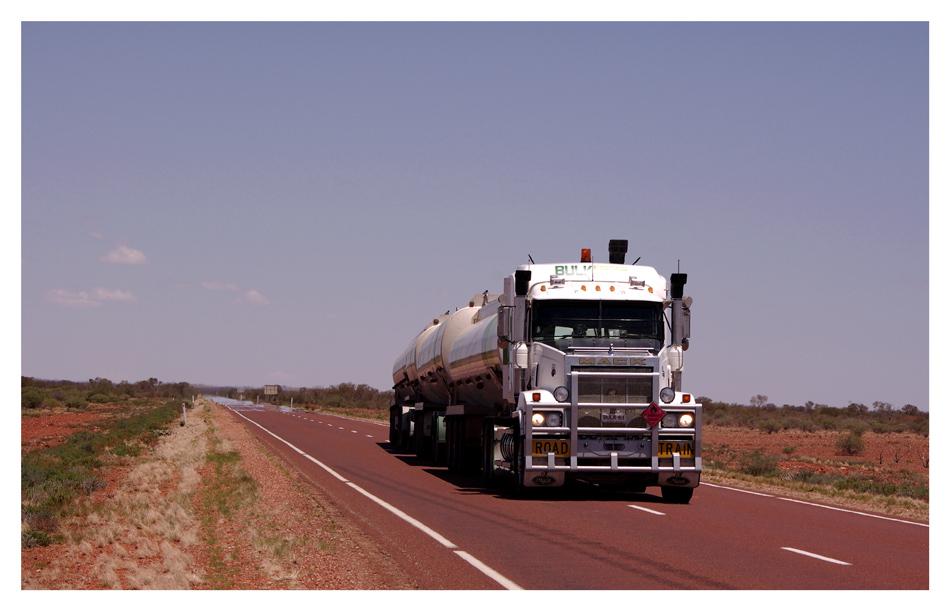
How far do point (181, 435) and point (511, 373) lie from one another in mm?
27329

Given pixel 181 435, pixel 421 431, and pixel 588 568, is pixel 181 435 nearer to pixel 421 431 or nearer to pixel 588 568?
pixel 421 431

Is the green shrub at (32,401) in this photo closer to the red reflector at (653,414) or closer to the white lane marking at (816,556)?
the red reflector at (653,414)

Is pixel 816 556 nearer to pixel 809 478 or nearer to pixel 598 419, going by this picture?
pixel 598 419

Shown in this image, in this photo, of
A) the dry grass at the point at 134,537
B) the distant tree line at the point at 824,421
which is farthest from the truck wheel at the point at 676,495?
the distant tree line at the point at 824,421

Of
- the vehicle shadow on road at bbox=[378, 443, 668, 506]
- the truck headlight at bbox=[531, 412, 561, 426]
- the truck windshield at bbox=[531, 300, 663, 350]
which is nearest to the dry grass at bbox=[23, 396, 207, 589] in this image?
the vehicle shadow on road at bbox=[378, 443, 668, 506]

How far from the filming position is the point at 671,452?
18.3 metres

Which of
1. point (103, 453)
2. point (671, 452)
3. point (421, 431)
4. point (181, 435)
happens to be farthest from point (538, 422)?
point (181, 435)

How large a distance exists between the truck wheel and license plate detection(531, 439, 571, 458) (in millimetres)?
2481

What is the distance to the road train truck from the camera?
1816cm

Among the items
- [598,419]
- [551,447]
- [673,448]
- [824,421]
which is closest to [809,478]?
[673,448]

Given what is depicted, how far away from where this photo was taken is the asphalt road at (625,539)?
1055cm

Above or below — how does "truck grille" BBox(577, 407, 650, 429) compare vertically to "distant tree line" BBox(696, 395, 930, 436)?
above

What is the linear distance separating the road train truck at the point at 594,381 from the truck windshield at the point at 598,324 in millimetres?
19

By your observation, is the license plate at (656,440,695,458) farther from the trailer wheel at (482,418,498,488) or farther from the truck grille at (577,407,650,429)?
the trailer wheel at (482,418,498,488)
